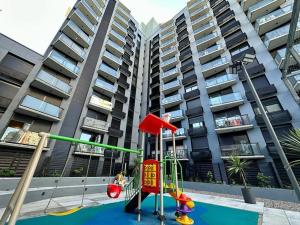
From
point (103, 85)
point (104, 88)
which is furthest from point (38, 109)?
point (103, 85)

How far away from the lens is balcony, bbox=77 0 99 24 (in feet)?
68.4

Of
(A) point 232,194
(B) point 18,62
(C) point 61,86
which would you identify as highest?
(B) point 18,62

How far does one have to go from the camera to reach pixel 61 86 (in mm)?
14938

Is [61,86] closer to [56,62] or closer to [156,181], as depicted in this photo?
[56,62]

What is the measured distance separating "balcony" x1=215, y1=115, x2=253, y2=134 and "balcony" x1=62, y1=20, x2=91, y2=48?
20427mm

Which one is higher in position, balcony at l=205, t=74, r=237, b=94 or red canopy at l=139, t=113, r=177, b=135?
balcony at l=205, t=74, r=237, b=94

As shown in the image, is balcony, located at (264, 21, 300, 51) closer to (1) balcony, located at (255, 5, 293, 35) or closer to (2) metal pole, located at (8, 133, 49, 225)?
(1) balcony, located at (255, 5, 293, 35)

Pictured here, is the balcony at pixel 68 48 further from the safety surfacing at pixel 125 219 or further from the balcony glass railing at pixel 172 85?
the safety surfacing at pixel 125 219

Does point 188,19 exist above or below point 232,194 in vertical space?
above

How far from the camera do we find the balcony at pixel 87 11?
2086cm

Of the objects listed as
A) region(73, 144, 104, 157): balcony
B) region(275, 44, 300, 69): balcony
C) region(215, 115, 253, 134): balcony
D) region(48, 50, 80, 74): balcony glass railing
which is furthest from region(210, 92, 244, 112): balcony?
region(48, 50, 80, 74): balcony glass railing

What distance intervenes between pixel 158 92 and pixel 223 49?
12258 millimetres

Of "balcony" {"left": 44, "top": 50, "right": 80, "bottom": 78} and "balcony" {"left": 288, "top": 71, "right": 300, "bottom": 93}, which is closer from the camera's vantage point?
"balcony" {"left": 288, "top": 71, "right": 300, "bottom": 93}

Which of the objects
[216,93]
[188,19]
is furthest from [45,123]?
[188,19]
